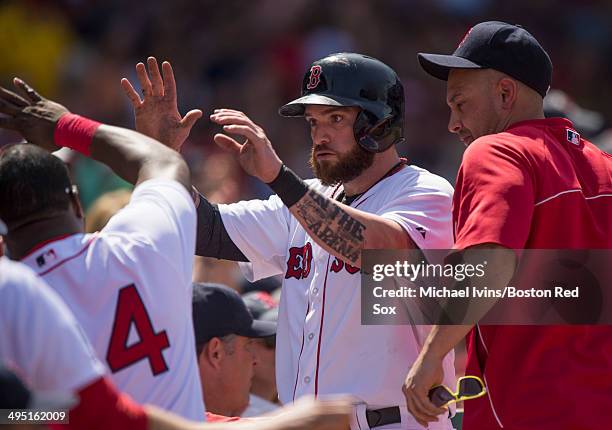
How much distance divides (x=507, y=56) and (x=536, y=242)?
0.84 m

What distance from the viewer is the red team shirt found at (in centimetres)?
406

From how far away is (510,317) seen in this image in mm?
4289

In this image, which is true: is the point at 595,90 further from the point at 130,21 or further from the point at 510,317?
the point at 510,317

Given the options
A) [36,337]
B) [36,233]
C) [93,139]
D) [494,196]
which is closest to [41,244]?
[36,233]

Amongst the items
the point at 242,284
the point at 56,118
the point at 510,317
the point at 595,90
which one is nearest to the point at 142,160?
the point at 56,118

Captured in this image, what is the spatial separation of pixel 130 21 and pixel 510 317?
943cm

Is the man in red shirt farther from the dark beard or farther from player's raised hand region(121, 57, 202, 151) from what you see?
player's raised hand region(121, 57, 202, 151)

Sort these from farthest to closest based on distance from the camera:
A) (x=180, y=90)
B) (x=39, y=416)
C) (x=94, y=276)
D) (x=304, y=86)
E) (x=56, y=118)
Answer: (x=180, y=90) → (x=304, y=86) → (x=56, y=118) → (x=94, y=276) → (x=39, y=416)

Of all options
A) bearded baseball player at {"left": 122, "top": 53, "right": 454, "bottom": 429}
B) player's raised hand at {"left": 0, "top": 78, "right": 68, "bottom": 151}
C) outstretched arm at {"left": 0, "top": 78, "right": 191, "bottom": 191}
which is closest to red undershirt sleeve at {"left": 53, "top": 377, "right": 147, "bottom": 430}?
outstretched arm at {"left": 0, "top": 78, "right": 191, "bottom": 191}

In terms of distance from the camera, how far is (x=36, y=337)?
2.80 metres

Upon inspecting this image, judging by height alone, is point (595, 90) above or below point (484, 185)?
below

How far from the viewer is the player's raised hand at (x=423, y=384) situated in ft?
13.0

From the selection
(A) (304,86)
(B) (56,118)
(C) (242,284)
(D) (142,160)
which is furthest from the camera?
(C) (242,284)

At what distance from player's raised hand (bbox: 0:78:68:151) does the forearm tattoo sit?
41.0 inches
